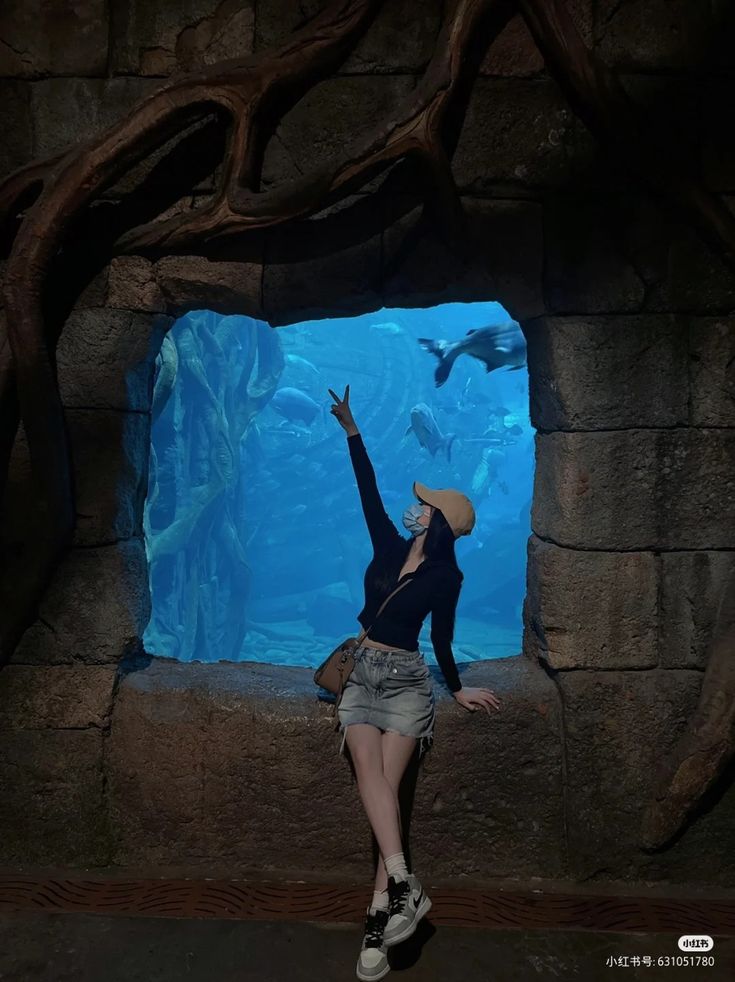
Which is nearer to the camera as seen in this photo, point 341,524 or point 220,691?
point 220,691

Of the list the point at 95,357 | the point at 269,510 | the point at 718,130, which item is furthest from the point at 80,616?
the point at 269,510

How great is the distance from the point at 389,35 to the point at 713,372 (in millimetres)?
2128

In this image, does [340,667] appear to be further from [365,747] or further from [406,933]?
[406,933]

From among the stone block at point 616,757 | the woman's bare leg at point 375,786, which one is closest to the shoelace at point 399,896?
the woman's bare leg at point 375,786

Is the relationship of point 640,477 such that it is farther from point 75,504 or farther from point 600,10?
point 75,504

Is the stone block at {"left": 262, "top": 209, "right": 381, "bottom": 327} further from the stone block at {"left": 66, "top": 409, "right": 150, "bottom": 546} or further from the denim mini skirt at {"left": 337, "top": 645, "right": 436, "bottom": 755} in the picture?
the denim mini skirt at {"left": 337, "top": 645, "right": 436, "bottom": 755}

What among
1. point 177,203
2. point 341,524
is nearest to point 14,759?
point 177,203

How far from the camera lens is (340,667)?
9.71ft

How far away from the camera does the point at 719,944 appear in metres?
2.65

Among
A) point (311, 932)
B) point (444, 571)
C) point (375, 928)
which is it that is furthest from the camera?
point (444, 571)

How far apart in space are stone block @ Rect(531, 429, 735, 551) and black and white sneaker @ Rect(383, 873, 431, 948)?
5.24 ft

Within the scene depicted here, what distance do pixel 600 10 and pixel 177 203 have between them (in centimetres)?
212

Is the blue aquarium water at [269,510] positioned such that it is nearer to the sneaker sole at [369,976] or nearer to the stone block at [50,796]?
the stone block at [50,796]

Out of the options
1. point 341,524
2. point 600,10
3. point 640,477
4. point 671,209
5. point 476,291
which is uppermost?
point 600,10
